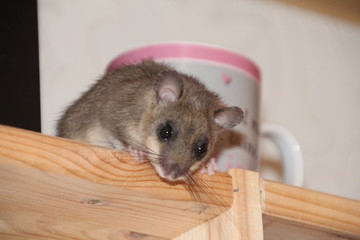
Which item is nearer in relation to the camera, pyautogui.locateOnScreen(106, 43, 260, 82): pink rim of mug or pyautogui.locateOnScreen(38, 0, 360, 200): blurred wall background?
pyautogui.locateOnScreen(106, 43, 260, 82): pink rim of mug

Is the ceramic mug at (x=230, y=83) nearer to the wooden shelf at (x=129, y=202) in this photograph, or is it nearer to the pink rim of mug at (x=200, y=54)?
the pink rim of mug at (x=200, y=54)

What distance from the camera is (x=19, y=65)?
1.89 m

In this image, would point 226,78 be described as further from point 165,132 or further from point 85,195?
point 85,195

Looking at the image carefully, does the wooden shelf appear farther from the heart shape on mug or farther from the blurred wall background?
the blurred wall background

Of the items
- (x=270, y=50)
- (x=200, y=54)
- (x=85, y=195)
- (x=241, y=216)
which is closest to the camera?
(x=85, y=195)

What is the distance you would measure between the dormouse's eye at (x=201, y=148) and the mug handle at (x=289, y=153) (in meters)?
0.31

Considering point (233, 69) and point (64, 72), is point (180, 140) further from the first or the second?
point (64, 72)

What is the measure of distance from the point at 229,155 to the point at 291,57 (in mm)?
1089

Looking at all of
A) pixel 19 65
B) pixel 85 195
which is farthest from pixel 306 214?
pixel 19 65

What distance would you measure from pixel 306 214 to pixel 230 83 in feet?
1.63

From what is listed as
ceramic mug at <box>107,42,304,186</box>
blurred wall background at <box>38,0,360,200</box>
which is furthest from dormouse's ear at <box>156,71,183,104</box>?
blurred wall background at <box>38,0,360,200</box>

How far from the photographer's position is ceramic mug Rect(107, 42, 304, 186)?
1.75m

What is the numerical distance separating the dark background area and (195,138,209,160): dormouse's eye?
0.54 meters

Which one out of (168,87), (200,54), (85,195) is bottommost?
(85,195)
